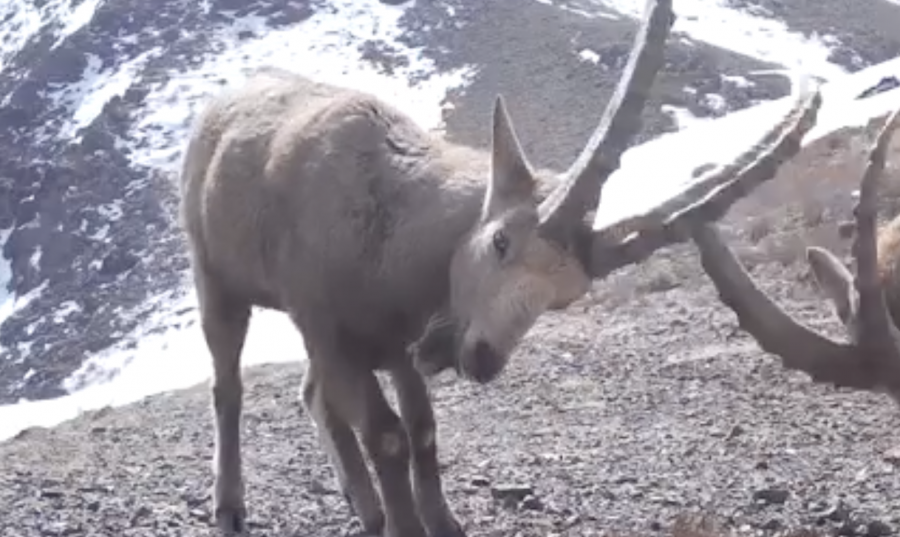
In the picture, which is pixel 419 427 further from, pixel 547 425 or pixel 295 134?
pixel 547 425

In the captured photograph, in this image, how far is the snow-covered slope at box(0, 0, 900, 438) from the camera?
52.5 metres

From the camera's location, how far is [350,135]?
10.2m

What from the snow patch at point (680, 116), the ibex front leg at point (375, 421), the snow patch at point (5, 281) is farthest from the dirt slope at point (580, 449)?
the snow patch at point (680, 116)

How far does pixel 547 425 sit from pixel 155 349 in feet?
112

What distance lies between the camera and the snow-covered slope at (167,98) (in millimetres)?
52531

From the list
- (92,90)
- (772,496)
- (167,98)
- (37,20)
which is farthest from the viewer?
(37,20)

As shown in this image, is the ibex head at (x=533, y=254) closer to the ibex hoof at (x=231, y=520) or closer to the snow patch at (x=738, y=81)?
the ibex hoof at (x=231, y=520)

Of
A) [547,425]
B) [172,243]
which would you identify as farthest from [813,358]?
[172,243]

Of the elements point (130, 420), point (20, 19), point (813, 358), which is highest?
point (813, 358)

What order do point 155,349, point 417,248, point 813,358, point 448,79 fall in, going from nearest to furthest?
point 813,358 → point 417,248 → point 155,349 → point 448,79

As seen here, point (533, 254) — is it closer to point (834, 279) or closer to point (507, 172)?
point (507, 172)

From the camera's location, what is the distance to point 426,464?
34.1ft

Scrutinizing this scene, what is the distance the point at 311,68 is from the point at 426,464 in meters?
78.5

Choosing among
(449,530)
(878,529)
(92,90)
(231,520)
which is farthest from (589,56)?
(449,530)
